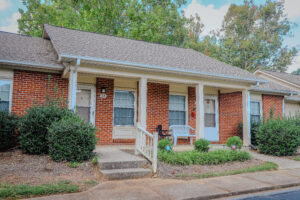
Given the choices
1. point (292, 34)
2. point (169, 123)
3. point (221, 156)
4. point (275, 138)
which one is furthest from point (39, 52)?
point (292, 34)

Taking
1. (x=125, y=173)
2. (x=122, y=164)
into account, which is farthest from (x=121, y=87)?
(x=125, y=173)

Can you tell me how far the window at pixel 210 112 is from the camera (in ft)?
38.5

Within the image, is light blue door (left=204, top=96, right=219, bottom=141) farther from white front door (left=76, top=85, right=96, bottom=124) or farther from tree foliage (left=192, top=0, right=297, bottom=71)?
tree foliage (left=192, top=0, right=297, bottom=71)

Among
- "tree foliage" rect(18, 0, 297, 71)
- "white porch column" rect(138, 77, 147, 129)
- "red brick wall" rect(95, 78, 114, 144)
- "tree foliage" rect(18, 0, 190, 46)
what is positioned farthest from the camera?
"tree foliage" rect(18, 0, 297, 71)

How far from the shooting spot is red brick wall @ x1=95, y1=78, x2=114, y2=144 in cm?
923

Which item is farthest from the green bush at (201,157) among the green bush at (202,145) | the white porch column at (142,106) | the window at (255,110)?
the window at (255,110)

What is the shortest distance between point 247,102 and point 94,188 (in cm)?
748

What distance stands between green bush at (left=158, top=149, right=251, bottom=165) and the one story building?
1.27m

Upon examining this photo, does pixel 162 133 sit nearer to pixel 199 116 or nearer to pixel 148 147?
pixel 199 116

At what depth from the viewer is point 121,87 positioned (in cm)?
980

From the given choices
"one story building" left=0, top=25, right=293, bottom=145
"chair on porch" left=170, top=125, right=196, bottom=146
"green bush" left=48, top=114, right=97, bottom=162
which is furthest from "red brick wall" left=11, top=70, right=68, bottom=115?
"chair on porch" left=170, top=125, right=196, bottom=146

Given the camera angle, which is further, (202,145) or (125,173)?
(202,145)

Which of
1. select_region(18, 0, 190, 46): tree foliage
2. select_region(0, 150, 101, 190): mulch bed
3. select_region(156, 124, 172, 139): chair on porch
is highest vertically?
select_region(18, 0, 190, 46): tree foliage

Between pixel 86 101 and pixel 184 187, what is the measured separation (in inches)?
218
